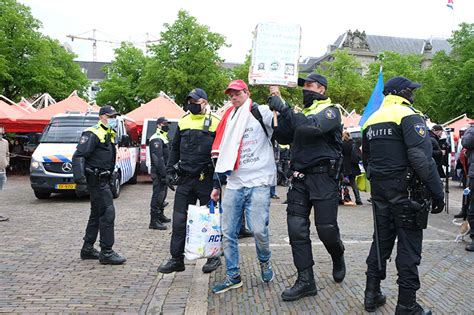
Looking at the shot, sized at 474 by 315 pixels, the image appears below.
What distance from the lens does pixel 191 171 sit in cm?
534

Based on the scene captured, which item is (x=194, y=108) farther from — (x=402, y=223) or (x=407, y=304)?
(x=407, y=304)

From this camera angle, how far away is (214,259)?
564 cm

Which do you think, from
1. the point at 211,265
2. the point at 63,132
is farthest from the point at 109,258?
the point at 63,132

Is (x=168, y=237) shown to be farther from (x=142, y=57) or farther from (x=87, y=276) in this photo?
(x=142, y=57)

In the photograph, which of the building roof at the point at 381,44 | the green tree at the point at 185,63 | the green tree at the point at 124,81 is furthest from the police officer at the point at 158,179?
the building roof at the point at 381,44

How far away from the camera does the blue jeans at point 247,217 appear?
15.7ft

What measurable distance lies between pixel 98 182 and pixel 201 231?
182 centimetres

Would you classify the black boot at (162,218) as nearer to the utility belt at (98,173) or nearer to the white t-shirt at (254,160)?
the utility belt at (98,173)

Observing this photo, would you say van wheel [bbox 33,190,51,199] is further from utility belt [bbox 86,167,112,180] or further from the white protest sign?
the white protest sign

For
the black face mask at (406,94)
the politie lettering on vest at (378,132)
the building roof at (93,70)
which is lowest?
the politie lettering on vest at (378,132)

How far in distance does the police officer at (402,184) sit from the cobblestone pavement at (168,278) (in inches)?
21.6

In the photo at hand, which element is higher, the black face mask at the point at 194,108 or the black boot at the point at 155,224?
the black face mask at the point at 194,108

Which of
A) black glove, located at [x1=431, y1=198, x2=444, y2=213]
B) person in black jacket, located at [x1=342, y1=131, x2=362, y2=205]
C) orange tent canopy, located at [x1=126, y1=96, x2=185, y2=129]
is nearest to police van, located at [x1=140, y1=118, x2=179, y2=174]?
orange tent canopy, located at [x1=126, y1=96, x2=185, y2=129]

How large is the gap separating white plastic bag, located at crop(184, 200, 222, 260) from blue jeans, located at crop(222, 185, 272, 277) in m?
0.15
